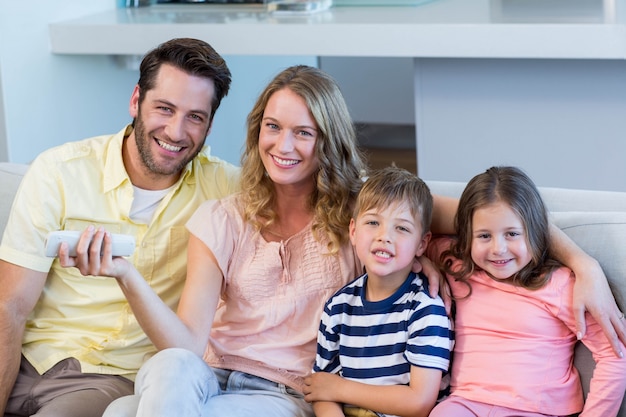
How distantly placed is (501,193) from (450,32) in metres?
1.10

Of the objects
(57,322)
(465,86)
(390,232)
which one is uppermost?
(465,86)

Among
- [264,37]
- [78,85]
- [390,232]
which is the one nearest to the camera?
[390,232]

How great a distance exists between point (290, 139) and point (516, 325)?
22.2 inches

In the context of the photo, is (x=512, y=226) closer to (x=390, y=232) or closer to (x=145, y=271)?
(x=390, y=232)

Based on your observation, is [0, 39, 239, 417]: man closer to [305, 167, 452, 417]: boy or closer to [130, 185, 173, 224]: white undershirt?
[130, 185, 173, 224]: white undershirt

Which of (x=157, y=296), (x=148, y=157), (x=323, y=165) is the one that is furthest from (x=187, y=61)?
(x=157, y=296)

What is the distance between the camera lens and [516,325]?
184 centimetres

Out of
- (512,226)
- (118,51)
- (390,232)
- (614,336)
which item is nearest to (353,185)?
(390,232)

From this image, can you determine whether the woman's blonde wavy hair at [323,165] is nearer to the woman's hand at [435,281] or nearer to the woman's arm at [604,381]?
the woman's hand at [435,281]

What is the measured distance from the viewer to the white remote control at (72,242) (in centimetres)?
175

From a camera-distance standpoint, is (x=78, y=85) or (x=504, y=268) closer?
(x=504, y=268)

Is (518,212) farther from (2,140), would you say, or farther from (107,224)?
(2,140)

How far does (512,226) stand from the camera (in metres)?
1.83

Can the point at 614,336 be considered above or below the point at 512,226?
below
